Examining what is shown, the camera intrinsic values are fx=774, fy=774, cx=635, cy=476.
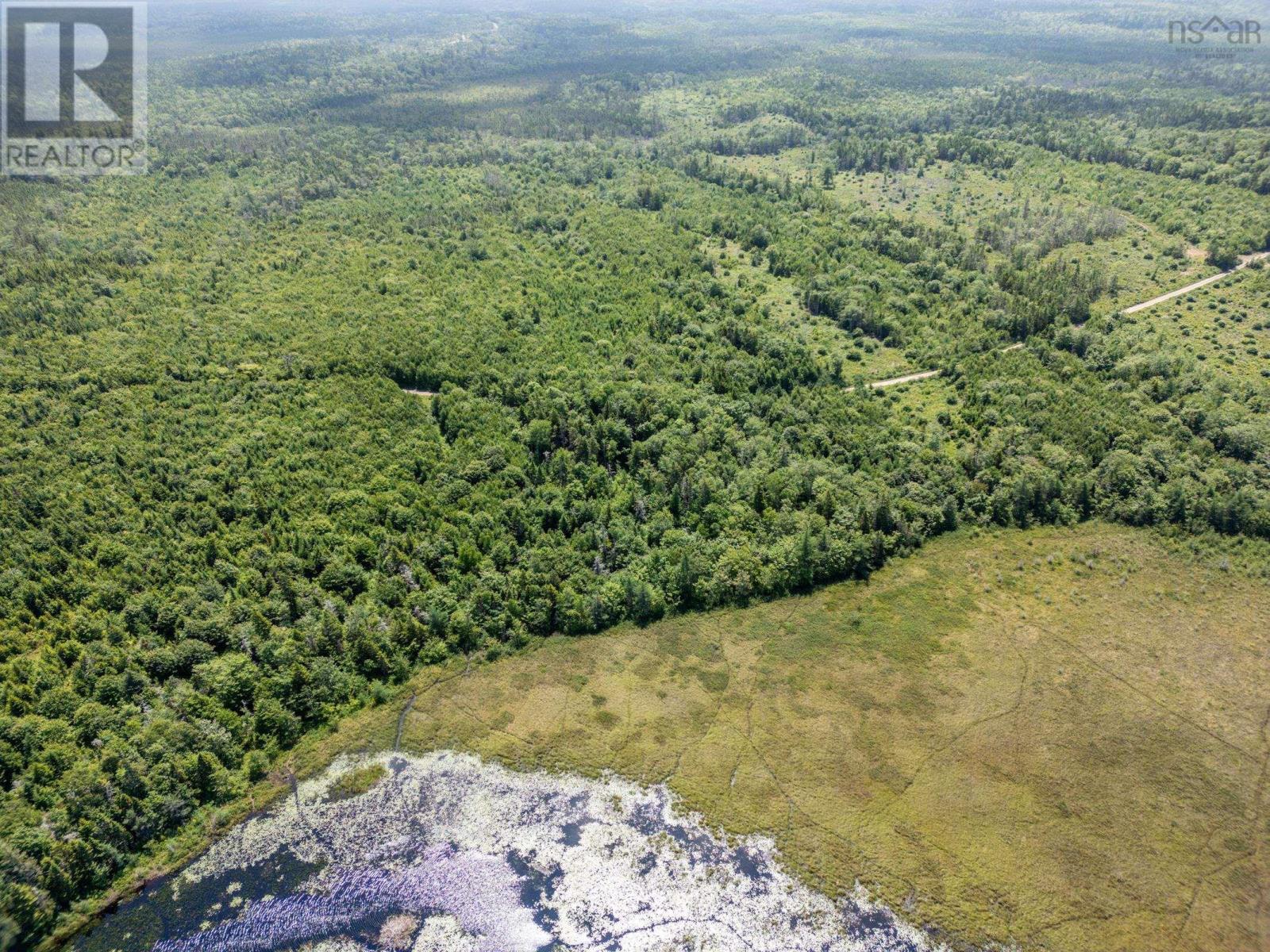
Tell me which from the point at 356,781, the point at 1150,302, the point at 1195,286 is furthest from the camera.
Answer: the point at 1195,286

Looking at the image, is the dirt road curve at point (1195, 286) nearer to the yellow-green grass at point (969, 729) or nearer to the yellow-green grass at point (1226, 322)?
the yellow-green grass at point (1226, 322)

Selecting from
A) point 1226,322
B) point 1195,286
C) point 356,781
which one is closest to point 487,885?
point 356,781

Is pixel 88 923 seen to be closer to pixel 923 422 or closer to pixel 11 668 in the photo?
pixel 11 668

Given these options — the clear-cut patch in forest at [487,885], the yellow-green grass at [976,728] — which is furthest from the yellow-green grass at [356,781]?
the yellow-green grass at [976,728]

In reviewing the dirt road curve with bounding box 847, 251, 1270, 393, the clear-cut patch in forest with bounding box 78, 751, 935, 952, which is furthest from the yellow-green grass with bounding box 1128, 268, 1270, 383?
the clear-cut patch in forest with bounding box 78, 751, 935, 952

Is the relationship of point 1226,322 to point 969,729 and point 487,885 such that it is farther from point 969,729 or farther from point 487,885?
point 487,885

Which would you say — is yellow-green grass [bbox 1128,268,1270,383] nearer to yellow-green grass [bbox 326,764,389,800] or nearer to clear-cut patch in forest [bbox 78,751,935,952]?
clear-cut patch in forest [bbox 78,751,935,952]
